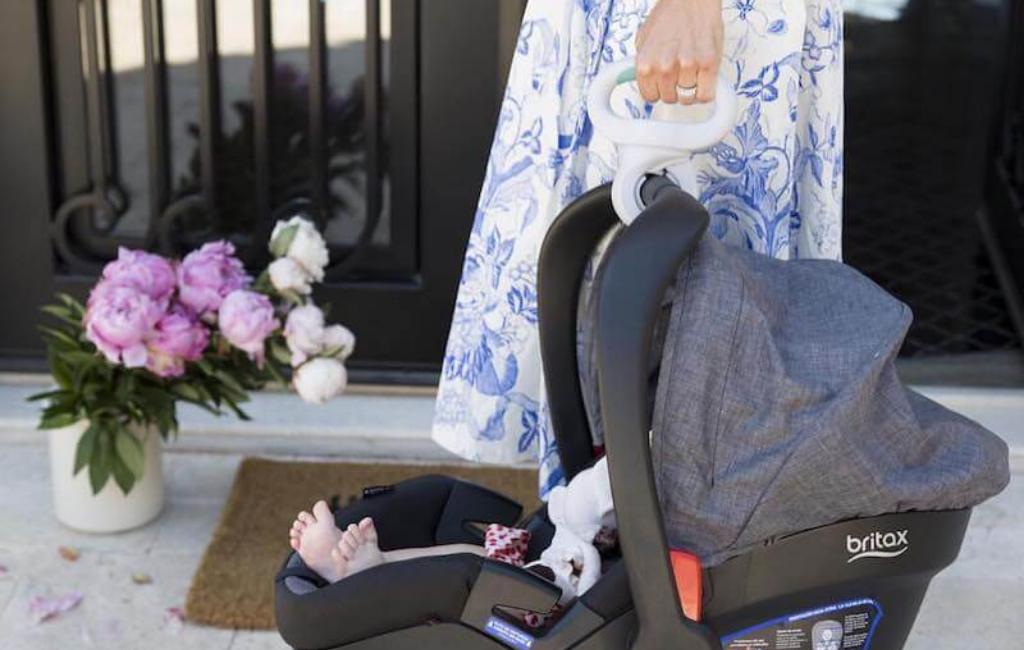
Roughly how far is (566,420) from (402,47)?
124 centimetres

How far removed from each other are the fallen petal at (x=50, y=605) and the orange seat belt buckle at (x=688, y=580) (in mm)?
1239

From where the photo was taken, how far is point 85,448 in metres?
2.35

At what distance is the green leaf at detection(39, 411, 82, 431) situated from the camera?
2.35 m

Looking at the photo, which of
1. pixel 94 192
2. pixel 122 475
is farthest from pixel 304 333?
pixel 94 192

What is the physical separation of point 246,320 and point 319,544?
2.44 ft

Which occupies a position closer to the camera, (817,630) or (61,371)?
(817,630)

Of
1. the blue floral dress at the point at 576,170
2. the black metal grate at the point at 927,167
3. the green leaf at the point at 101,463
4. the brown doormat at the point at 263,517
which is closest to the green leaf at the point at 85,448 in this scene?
the green leaf at the point at 101,463

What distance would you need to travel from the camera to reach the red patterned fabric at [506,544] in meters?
1.64

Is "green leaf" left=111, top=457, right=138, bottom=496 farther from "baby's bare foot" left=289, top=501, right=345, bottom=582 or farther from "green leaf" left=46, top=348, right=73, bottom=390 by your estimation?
"baby's bare foot" left=289, top=501, right=345, bottom=582

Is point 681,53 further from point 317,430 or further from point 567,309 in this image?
point 317,430

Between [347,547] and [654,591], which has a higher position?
[654,591]

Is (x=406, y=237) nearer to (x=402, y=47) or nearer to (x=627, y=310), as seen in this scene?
(x=402, y=47)

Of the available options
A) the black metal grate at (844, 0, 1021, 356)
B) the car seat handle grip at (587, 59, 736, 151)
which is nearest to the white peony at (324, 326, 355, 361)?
the car seat handle grip at (587, 59, 736, 151)

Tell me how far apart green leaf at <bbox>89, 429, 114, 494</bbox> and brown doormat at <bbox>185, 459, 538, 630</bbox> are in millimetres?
209
